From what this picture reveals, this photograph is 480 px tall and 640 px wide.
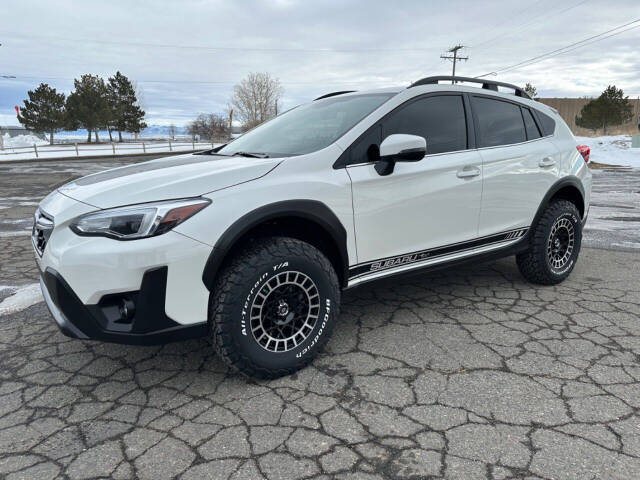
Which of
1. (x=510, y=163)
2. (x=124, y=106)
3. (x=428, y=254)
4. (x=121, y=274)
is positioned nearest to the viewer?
(x=121, y=274)

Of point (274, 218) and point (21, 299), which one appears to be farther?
point (21, 299)

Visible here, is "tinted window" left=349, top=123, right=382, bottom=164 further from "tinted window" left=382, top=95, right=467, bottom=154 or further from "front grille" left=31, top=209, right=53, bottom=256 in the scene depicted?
"front grille" left=31, top=209, right=53, bottom=256

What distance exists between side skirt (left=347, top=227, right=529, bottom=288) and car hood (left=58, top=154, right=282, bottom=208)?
2.97 feet

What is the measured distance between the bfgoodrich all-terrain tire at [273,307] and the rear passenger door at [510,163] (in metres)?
1.54

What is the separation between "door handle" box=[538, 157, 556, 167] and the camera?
386 centimetres

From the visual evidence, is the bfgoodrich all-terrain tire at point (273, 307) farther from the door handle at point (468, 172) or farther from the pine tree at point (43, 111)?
the pine tree at point (43, 111)

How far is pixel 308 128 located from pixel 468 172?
47.3 inches

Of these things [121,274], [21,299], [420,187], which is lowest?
[21,299]

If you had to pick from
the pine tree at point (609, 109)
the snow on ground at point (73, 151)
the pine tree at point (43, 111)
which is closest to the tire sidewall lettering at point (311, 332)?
the snow on ground at point (73, 151)

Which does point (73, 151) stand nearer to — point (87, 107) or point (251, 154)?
point (87, 107)

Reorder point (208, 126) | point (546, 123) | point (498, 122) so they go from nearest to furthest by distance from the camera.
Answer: point (498, 122) → point (546, 123) → point (208, 126)

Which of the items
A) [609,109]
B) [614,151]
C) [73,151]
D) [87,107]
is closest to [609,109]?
→ [609,109]

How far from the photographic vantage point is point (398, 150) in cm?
275

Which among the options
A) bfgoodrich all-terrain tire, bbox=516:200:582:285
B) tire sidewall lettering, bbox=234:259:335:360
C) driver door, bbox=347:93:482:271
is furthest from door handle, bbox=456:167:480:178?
tire sidewall lettering, bbox=234:259:335:360
